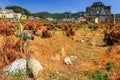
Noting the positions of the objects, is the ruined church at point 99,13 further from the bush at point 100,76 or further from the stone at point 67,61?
the bush at point 100,76

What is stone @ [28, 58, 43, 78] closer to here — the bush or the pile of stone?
the pile of stone

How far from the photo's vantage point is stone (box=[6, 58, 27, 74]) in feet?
27.4

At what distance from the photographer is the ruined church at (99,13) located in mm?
62031

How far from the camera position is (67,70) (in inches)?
365

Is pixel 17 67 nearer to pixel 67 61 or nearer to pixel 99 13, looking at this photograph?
pixel 67 61

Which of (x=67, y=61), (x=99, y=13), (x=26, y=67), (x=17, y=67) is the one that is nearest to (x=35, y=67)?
(x=26, y=67)

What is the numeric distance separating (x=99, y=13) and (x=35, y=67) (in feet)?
184

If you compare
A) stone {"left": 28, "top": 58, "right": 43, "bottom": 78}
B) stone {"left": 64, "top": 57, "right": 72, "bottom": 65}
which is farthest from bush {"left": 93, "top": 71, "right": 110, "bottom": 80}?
stone {"left": 28, "top": 58, "right": 43, "bottom": 78}

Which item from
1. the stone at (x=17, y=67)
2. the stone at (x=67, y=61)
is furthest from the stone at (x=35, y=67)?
the stone at (x=67, y=61)

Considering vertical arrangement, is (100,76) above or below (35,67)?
below

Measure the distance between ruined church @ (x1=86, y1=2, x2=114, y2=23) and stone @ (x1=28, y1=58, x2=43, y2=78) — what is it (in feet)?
174

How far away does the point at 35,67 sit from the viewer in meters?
8.40

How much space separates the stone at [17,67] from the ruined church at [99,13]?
5317 centimetres

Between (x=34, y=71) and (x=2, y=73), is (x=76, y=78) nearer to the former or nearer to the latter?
(x=34, y=71)
